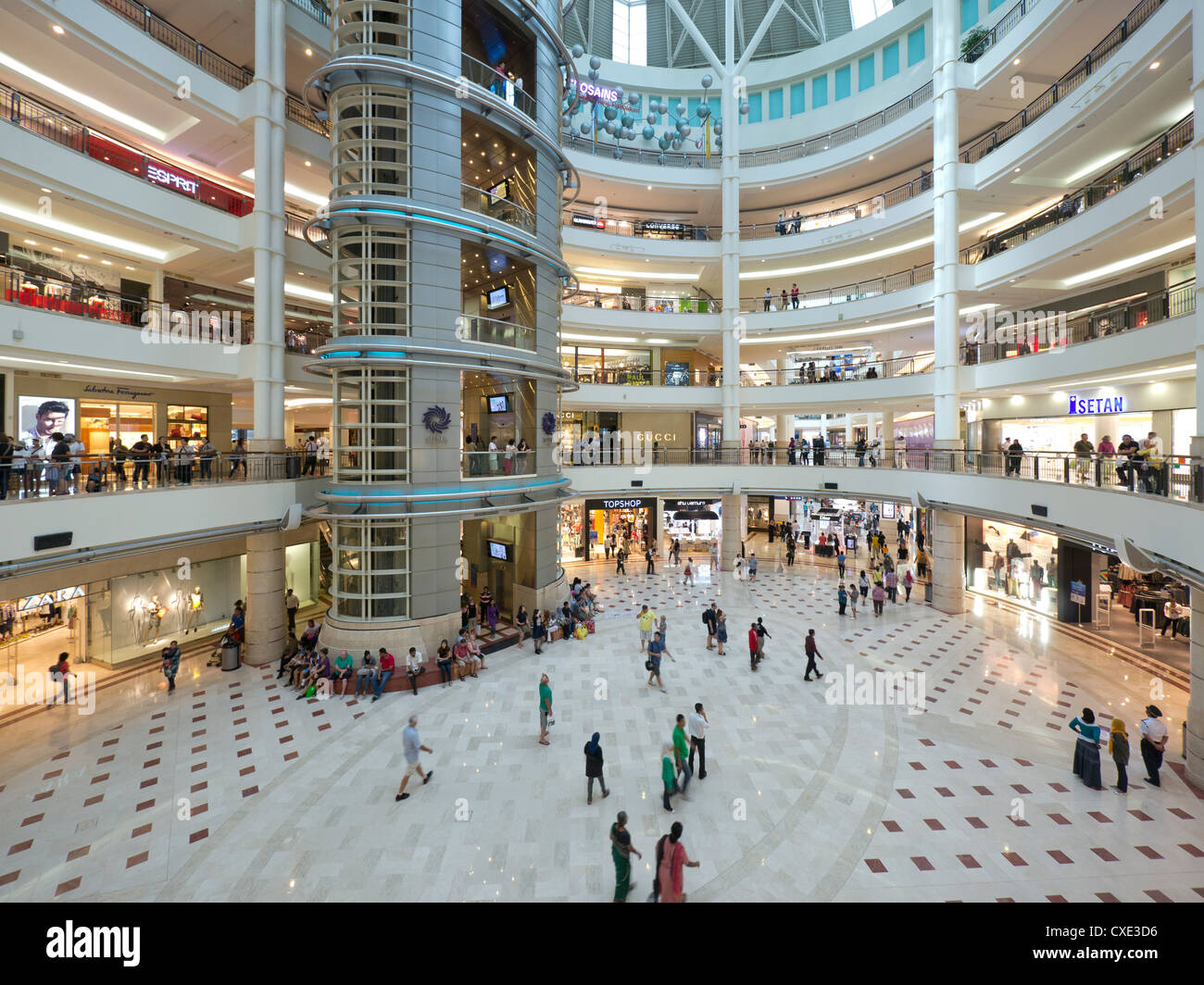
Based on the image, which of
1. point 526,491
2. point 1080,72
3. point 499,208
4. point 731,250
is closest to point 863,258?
point 731,250

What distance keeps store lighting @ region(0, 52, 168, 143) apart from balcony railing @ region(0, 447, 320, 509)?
8894 millimetres

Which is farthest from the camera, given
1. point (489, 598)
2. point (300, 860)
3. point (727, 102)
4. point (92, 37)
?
point (727, 102)

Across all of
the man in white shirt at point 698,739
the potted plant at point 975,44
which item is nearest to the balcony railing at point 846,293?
the potted plant at point 975,44

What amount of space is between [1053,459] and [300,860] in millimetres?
18231

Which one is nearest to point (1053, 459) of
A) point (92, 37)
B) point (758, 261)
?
point (758, 261)

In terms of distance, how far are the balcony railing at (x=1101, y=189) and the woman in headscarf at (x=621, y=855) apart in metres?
16.4

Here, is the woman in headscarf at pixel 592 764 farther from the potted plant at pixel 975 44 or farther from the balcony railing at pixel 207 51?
the potted plant at pixel 975 44

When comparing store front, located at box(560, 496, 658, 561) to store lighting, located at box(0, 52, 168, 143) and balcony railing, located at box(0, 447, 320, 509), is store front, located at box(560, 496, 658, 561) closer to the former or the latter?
balcony railing, located at box(0, 447, 320, 509)

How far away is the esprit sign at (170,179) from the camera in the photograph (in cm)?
1383

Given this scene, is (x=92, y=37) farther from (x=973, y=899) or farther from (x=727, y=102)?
(x=727, y=102)

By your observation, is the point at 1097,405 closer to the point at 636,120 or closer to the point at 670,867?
the point at 670,867

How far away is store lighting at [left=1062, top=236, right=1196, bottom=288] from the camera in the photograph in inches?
561

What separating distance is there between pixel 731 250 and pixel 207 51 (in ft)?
69.1

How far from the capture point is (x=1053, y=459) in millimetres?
13453
